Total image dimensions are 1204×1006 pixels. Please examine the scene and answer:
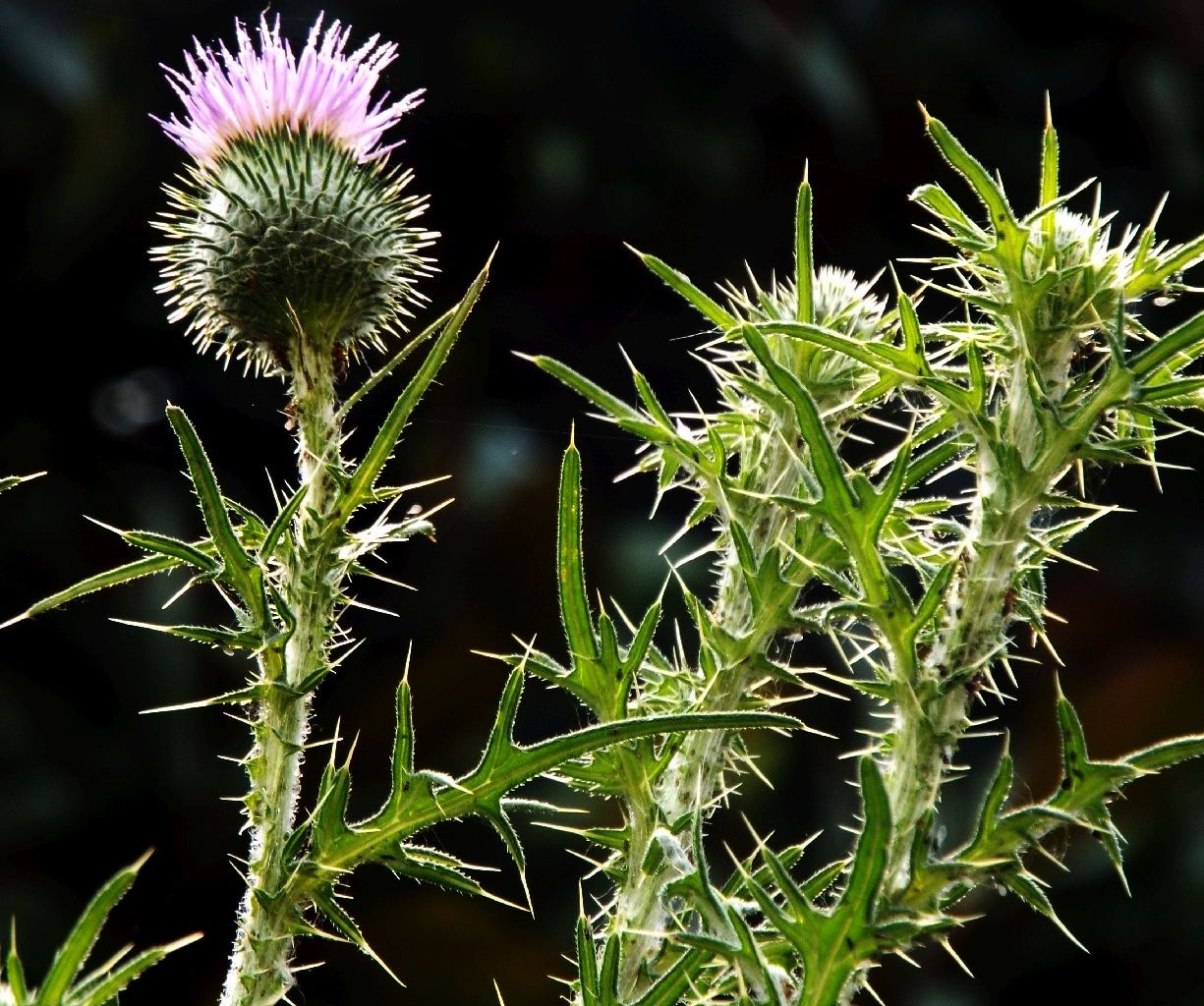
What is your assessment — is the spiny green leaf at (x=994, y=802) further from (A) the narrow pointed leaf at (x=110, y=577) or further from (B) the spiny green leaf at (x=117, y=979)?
(A) the narrow pointed leaf at (x=110, y=577)

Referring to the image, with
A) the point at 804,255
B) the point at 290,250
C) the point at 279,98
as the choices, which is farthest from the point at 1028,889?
the point at 279,98

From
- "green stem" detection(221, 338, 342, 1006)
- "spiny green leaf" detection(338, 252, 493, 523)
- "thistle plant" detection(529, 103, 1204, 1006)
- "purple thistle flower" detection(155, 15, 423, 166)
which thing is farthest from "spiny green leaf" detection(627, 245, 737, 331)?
"purple thistle flower" detection(155, 15, 423, 166)

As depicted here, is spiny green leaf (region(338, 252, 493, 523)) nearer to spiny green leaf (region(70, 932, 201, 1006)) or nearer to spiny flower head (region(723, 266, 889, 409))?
spiny flower head (region(723, 266, 889, 409))

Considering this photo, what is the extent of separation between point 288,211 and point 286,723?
1.68ft

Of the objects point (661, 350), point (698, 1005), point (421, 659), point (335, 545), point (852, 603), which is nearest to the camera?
point (698, 1005)

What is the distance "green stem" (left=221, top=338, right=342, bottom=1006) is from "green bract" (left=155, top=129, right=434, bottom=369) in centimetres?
12

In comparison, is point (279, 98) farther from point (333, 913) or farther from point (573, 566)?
point (333, 913)

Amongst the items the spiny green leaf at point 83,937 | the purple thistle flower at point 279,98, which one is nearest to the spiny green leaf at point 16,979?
the spiny green leaf at point 83,937

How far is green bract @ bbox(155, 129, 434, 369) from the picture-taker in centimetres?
112

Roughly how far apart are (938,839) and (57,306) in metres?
2.86

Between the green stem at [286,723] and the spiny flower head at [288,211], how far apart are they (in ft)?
0.45

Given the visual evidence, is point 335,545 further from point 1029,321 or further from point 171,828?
point 171,828

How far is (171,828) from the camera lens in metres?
2.83

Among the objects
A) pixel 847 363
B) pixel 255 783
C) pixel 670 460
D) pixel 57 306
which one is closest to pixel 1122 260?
pixel 847 363
